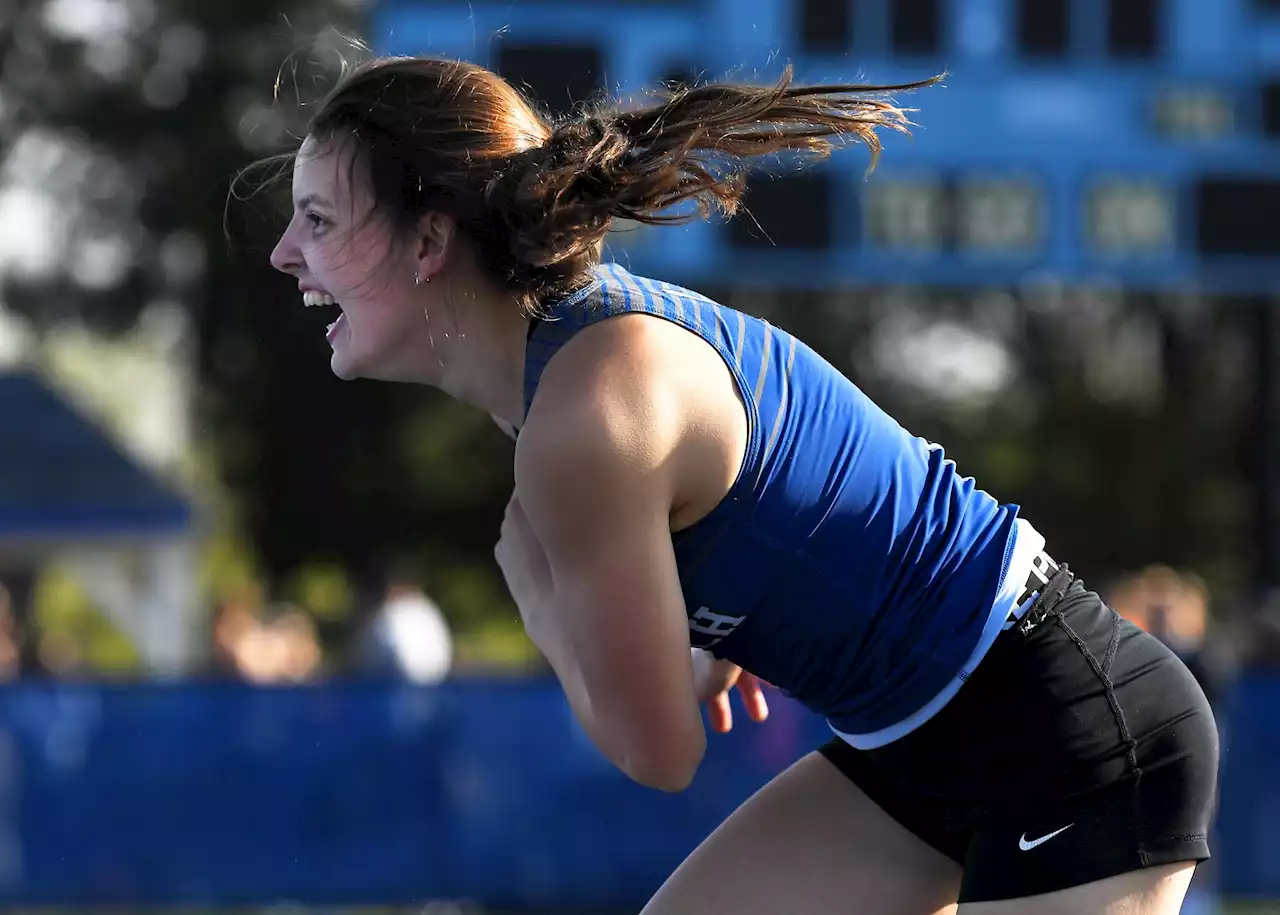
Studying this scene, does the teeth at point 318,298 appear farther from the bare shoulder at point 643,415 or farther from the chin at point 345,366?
the bare shoulder at point 643,415

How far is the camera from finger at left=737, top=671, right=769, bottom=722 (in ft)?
9.40

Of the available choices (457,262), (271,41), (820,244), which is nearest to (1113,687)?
(457,262)

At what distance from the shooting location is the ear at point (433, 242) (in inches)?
88.7

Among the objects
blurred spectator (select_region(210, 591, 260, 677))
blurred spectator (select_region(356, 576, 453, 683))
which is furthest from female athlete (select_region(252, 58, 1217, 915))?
blurred spectator (select_region(210, 591, 260, 677))

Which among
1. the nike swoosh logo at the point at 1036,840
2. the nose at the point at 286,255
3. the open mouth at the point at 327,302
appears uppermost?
the nose at the point at 286,255

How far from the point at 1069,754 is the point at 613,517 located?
0.67 meters

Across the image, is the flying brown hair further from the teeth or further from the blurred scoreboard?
the blurred scoreboard

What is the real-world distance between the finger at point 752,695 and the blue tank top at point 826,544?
0.45 metres

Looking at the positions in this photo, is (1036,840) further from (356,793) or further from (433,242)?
(356,793)

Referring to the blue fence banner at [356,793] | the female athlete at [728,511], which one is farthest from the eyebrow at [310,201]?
the blue fence banner at [356,793]

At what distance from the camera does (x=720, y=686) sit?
9.23 feet

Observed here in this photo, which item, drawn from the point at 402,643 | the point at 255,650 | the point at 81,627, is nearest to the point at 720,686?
the point at 402,643

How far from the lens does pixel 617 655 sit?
216 centimetres

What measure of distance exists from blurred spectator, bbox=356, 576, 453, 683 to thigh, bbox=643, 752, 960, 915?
5526mm
